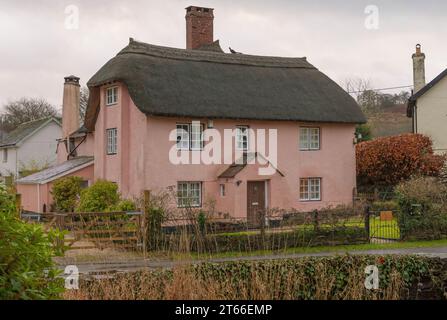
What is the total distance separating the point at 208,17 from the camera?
31688mm

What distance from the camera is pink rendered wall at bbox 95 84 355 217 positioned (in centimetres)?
2447

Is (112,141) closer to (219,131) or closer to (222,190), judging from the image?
(219,131)

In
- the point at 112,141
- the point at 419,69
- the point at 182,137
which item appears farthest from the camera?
the point at 419,69

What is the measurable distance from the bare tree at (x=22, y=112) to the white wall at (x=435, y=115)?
41897 millimetres

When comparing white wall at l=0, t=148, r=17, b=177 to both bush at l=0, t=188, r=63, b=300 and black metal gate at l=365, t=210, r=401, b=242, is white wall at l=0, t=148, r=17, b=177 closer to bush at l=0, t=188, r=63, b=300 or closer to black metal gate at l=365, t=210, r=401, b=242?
black metal gate at l=365, t=210, r=401, b=242

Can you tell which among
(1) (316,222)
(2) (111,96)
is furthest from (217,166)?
(1) (316,222)

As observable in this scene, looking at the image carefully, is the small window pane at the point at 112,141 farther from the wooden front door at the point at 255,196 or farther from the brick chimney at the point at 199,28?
the brick chimney at the point at 199,28

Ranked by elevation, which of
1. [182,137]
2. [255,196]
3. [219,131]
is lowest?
[255,196]

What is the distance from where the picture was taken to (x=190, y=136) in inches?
987

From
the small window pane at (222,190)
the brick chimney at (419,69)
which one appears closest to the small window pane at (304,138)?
the small window pane at (222,190)

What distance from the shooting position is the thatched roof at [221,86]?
24.8 meters

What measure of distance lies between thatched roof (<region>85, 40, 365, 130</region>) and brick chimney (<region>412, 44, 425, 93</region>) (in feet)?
27.6

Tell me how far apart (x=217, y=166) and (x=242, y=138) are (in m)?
1.70

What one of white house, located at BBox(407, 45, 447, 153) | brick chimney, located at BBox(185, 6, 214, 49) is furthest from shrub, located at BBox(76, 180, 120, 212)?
white house, located at BBox(407, 45, 447, 153)
